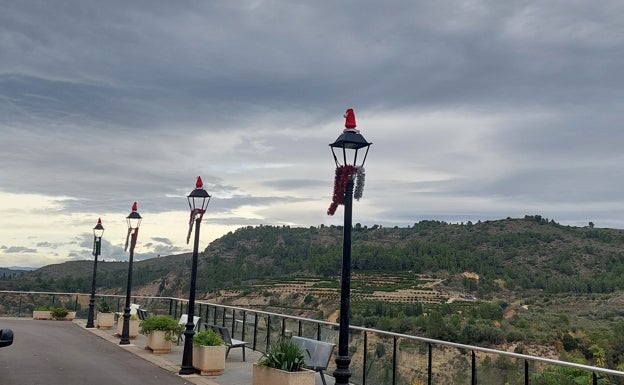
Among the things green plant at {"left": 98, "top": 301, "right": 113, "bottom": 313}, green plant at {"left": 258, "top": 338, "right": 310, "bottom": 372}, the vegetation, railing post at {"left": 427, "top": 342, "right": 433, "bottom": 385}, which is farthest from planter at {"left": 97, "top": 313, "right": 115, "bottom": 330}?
the vegetation

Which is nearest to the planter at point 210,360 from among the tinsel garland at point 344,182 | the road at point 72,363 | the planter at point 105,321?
the road at point 72,363

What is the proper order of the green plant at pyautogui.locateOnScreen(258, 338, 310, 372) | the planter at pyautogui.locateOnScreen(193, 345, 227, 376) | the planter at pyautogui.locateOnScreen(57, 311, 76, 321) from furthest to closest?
1. the planter at pyautogui.locateOnScreen(57, 311, 76, 321)
2. the planter at pyautogui.locateOnScreen(193, 345, 227, 376)
3. the green plant at pyautogui.locateOnScreen(258, 338, 310, 372)

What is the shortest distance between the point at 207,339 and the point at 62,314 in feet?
50.5

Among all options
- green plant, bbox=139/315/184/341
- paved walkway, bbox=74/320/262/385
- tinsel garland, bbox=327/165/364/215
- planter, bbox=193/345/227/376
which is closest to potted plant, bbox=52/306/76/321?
paved walkway, bbox=74/320/262/385

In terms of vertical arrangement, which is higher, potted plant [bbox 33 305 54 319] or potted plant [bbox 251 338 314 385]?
potted plant [bbox 251 338 314 385]

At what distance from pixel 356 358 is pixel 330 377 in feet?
3.69

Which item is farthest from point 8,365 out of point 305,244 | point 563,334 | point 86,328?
point 305,244

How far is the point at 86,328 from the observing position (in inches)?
834

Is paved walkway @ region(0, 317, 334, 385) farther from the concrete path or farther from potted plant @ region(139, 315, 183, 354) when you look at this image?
potted plant @ region(139, 315, 183, 354)

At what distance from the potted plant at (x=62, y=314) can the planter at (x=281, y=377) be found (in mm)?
17993

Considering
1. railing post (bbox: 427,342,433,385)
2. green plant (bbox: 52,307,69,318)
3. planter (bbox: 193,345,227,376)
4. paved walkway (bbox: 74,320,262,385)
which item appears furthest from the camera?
green plant (bbox: 52,307,69,318)

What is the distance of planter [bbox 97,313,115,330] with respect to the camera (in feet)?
69.4

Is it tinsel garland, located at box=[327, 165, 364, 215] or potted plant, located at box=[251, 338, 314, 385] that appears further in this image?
potted plant, located at box=[251, 338, 314, 385]

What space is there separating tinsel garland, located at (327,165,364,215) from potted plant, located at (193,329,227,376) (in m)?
5.37
